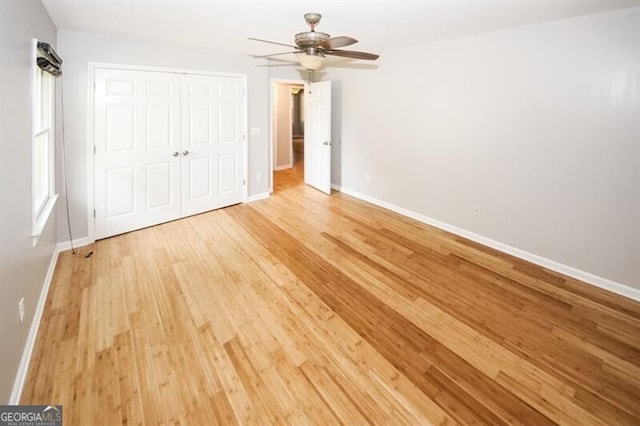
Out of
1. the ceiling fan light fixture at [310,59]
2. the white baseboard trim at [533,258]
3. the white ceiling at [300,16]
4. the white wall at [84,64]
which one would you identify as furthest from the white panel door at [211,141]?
the white baseboard trim at [533,258]

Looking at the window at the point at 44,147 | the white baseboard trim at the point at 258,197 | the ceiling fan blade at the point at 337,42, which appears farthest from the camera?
the white baseboard trim at the point at 258,197

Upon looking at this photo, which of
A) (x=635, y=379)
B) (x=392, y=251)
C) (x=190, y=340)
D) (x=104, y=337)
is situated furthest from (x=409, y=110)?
(x=104, y=337)

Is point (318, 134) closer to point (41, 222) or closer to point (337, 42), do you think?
point (337, 42)

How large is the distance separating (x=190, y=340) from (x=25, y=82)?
2.13 meters

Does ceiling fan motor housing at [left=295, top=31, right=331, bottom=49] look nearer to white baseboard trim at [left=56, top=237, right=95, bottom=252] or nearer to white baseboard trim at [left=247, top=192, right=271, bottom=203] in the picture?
white baseboard trim at [left=247, top=192, right=271, bottom=203]

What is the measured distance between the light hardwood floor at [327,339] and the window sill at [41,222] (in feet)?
2.12

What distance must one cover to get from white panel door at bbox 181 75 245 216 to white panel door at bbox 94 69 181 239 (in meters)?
0.17

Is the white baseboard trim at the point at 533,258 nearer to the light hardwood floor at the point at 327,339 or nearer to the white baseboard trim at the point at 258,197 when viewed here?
the light hardwood floor at the point at 327,339

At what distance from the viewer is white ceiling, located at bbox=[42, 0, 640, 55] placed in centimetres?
264

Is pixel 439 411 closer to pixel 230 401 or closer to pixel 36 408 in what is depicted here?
pixel 230 401

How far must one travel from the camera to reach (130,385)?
187cm

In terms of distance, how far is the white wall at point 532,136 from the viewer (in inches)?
113

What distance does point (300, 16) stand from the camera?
9.64ft

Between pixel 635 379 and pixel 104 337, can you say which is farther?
pixel 104 337
